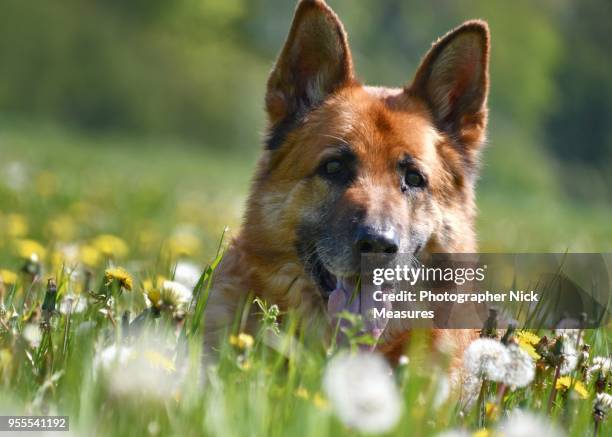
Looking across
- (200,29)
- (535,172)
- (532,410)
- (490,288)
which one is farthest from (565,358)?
(200,29)

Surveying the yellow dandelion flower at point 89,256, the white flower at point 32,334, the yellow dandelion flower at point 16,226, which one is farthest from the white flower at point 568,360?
the yellow dandelion flower at point 16,226

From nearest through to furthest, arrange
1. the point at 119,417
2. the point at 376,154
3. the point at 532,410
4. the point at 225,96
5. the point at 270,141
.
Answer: the point at 119,417 < the point at 532,410 < the point at 376,154 < the point at 270,141 < the point at 225,96

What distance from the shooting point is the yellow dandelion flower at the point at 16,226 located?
5.70 metres

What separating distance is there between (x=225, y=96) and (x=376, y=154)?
2669cm

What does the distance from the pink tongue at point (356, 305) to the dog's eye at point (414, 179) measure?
614mm

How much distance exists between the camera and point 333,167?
159 inches

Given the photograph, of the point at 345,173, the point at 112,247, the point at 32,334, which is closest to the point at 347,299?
the point at 345,173

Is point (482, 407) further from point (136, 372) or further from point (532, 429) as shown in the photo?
point (136, 372)

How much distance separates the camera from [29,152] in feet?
42.4

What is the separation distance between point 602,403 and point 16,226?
4278 millimetres

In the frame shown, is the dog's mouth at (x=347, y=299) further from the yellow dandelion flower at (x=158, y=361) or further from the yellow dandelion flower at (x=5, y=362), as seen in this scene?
the yellow dandelion flower at (x=5, y=362)

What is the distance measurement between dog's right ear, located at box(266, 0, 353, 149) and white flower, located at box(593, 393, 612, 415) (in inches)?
82.6

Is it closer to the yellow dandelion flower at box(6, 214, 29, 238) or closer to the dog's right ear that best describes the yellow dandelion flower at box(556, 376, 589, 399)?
the dog's right ear

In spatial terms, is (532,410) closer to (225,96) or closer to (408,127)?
(408,127)
